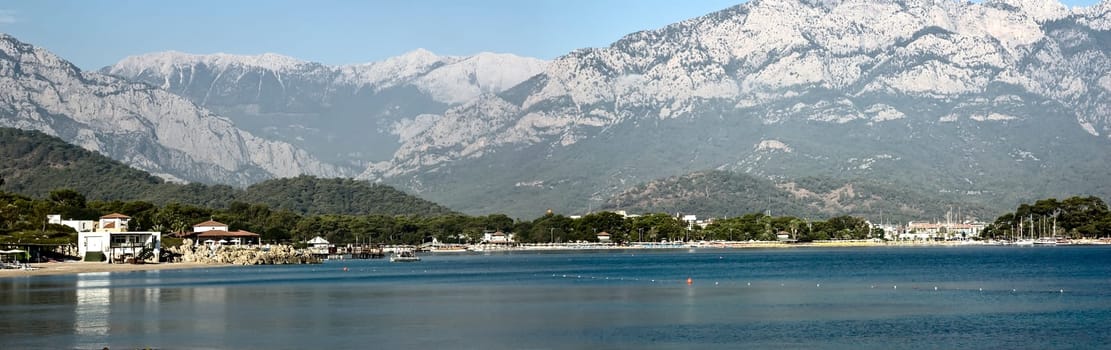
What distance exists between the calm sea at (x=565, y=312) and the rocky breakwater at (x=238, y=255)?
43717 millimetres

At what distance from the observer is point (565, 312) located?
64.1m

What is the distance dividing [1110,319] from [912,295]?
1819cm

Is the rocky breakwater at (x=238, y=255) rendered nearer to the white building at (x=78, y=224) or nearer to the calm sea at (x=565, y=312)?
the white building at (x=78, y=224)

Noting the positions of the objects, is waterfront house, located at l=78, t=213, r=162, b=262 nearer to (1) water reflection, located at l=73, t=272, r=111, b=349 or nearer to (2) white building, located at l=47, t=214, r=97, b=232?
(2) white building, located at l=47, t=214, r=97, b=232

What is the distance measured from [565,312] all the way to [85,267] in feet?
229

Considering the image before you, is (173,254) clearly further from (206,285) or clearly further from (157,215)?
(206,285)

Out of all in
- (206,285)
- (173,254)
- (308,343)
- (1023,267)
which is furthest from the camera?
(173,254)

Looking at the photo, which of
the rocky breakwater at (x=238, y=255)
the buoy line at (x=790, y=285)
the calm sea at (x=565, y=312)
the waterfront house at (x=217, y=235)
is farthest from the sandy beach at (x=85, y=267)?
the buoy line at (x=790, y=285)

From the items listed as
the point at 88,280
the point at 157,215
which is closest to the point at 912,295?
the point at 88,280

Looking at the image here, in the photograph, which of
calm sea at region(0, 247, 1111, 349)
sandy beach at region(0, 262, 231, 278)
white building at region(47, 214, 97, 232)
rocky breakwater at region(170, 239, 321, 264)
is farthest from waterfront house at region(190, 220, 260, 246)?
calm sea at region(0, 247, 1111, 349)

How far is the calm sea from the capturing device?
163 ft

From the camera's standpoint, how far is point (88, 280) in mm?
97062

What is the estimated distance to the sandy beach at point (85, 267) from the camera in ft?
351

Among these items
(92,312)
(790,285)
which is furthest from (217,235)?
(92,312)
